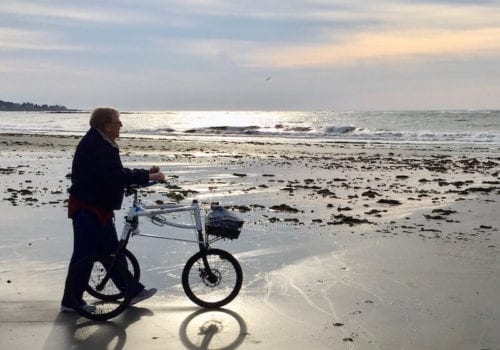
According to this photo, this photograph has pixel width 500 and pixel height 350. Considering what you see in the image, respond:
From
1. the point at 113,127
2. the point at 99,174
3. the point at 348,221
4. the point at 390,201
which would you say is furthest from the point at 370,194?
the point at 99,174

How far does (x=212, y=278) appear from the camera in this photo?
5109mm

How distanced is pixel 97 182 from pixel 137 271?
1051mm

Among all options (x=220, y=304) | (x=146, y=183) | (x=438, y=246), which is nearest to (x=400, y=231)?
(x=438, y=246)

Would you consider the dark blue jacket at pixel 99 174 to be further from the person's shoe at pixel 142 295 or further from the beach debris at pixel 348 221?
the beach debris at pixel 348 221

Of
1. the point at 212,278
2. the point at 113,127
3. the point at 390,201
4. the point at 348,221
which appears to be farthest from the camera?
the point at 390,201

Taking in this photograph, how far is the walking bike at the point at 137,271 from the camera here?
4809 millimetres

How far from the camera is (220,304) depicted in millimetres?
5055

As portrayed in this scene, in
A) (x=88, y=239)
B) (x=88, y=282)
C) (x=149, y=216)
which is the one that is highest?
(x=149, y=216)

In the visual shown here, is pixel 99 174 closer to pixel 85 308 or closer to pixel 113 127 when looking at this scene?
pixel 113 127

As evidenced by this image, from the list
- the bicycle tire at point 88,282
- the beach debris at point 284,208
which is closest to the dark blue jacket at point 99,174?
the bicycle tire at point 88,282

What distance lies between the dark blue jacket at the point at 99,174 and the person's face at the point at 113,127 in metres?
0.09

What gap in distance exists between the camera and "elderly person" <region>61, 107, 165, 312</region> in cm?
462

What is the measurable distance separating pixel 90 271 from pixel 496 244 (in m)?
5.40

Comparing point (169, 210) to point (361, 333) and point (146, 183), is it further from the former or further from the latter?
point (361, 333)
